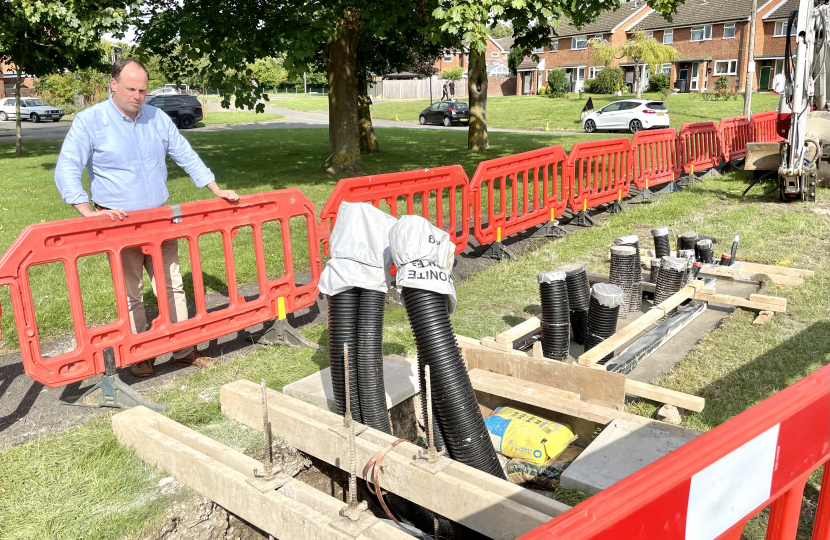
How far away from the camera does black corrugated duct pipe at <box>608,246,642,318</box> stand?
6.38 m

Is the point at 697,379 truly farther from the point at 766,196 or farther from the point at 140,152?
the point at 766,196

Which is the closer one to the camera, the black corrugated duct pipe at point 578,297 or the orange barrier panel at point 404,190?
the black corrugated duct pipe at point 578,297

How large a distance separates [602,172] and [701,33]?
53489 mm

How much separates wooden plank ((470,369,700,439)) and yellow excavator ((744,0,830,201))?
9140 mm

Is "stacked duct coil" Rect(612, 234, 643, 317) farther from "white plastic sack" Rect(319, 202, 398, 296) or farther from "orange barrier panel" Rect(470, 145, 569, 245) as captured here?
"white plastic sack" Rect(319, 202, 398, 296)

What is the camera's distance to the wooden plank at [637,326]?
4910 mm

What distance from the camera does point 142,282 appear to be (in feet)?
16.8

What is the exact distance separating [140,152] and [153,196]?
34 cm

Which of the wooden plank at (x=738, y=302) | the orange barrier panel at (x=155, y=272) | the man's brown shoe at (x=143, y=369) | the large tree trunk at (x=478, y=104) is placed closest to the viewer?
the orange barrier panel at (x=155, y=272)

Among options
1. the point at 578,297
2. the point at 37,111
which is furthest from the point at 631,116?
the point at 37,111

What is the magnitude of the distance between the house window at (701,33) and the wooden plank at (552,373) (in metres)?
59.5

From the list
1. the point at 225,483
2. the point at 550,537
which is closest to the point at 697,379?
the point at 225,483

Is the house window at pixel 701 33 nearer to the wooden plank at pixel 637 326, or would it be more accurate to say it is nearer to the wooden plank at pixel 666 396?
the wooden plank at pixel 637 326

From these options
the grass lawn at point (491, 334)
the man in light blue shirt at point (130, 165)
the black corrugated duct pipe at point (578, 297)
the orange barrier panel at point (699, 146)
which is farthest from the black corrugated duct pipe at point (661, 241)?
the orange barrier panel at point (699, 146)
